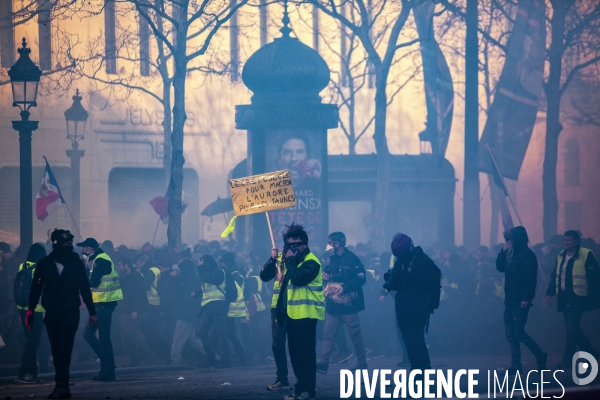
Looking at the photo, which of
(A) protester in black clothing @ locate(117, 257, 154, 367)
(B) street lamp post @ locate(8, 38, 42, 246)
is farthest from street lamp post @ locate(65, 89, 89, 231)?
(A) protester in black clothing @ locate(117, 257, 154, 367)

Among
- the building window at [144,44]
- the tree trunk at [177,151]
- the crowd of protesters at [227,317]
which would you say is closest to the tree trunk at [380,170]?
the tree trunk at [177,151]

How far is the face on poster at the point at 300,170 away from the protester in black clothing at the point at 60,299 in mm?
9091

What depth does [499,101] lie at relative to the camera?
85.0 feet

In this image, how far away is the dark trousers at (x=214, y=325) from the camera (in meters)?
16.3

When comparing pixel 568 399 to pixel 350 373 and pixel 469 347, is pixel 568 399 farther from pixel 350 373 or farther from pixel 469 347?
pixel 469 347

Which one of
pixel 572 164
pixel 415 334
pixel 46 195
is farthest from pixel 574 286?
pixel 572 164

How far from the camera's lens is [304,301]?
11977 millimetres

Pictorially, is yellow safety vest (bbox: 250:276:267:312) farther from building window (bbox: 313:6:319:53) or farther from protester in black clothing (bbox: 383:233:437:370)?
building window (bbox: 313:6:319:53)

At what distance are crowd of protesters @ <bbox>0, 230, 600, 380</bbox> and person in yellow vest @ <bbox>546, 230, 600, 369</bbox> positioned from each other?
91.7 inches

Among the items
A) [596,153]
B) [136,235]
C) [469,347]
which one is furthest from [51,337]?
[596,153]

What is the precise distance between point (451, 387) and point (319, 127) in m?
9.21

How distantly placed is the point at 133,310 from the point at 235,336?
1.97 meters

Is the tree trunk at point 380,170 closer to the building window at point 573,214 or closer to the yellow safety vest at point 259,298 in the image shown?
the yellow safety vest at point 259,298

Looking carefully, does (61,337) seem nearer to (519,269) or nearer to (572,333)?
(519,269)
